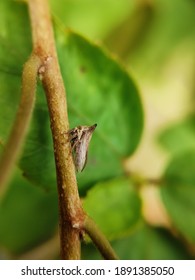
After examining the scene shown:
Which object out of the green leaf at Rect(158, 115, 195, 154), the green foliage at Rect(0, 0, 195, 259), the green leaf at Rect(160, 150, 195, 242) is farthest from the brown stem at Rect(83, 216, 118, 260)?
the green leaf at Rect(158, 115, 195, 154)

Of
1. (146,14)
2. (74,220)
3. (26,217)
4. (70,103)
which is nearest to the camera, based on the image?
(74,220)

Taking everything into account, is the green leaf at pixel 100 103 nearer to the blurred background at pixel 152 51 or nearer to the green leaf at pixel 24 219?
the green leaf at pixel 24 219

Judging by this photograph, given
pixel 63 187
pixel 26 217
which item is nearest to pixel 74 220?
pixel 63 187

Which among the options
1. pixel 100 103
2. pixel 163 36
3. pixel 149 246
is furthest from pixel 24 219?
pixel 163 36

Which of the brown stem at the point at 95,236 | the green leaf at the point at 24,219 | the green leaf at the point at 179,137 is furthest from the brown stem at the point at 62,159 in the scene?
the green leaf at the point at 179,137

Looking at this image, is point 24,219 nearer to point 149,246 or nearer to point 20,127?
point 149,246

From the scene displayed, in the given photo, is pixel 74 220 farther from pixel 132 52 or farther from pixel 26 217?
pixel 132 52
